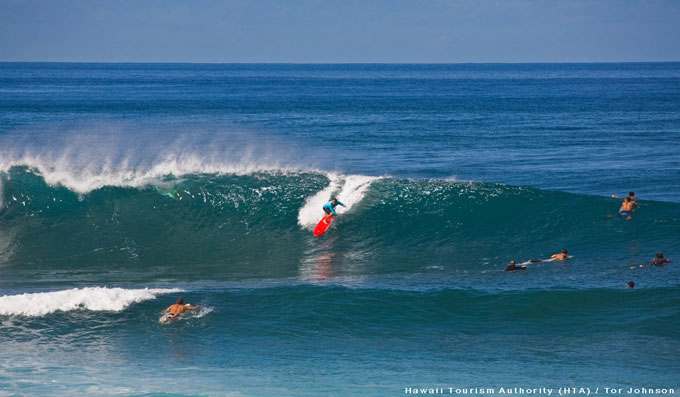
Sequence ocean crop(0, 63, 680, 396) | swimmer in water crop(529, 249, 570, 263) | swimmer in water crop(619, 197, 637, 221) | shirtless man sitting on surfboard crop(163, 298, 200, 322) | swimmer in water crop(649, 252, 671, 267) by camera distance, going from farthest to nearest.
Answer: swimmer in water crop(619, 197, 637, 221) < swimmer in water crop(529, 249, 570, 263) < swimmer in water crop(649, 252, 671, 267) < shirtless man sitting on surfboard crop(163, 298, 200, 322) < ocean crop(0, 63, 680, 396)

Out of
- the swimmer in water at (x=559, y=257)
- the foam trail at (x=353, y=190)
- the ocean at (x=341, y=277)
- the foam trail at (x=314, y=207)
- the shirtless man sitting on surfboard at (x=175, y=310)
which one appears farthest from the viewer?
the foam trail at (x=353, y=190)

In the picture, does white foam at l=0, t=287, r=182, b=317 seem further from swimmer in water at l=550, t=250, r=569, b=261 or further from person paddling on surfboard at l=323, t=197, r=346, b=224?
swimmer in water at l=550, t=250, r=569, b=261

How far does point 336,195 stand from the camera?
24203 mm

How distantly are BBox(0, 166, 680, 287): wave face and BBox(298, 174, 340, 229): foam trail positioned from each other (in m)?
0.05

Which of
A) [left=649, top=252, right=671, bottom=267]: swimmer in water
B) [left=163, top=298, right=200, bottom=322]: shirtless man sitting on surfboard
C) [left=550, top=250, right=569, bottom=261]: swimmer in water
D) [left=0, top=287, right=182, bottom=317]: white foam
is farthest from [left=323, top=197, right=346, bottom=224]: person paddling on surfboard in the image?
[left=649, top=252, right=671, bottom=267]: swimmer in water

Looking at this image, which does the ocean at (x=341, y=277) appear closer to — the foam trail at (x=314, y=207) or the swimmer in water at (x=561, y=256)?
the foam trail at (x=314, y=207)

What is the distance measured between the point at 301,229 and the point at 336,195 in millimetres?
2350

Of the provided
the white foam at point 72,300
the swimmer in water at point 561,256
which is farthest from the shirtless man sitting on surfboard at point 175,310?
the swimmer in water at point 561,256

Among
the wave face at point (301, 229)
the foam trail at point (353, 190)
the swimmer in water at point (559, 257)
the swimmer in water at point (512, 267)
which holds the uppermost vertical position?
the foam trail at point (353, 190)

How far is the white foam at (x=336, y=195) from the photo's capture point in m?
23.0

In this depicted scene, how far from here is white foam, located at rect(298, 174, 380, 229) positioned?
2301 centimetres

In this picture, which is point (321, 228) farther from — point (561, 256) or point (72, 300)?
point (72, 300)

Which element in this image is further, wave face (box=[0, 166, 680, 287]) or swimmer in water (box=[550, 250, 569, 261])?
wave face (box=[0, 166, 680, 287])

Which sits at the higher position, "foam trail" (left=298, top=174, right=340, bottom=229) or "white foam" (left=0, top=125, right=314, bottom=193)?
"white foam" (left=0, top=125, right=314, bottom=193)
